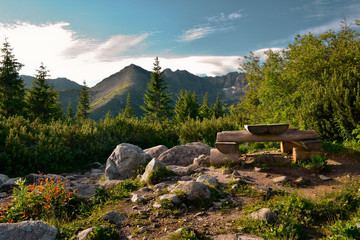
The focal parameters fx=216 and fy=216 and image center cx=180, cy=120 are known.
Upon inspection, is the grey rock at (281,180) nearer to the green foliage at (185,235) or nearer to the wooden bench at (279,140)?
the wooden bench at (279,140)

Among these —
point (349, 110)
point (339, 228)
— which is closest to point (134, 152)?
point (339, 228)

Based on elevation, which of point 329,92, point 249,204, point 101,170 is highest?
point 329,92

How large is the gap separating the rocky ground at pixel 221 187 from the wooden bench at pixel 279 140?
0.44 m

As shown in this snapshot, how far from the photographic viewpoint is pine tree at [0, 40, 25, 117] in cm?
2373

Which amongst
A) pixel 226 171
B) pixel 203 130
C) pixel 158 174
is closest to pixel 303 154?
pixel 226 171

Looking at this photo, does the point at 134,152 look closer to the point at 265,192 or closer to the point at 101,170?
the point at 101,170

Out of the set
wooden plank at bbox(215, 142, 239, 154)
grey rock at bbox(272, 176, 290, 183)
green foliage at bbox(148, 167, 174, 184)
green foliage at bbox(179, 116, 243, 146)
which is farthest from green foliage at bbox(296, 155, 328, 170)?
green foliage at bbox(179, 116, 243, 146)

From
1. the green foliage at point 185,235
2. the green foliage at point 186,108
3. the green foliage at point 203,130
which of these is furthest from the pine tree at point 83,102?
the green foliage at point 185,235

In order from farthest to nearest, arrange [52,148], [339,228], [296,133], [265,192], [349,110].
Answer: [52,148] → [349,110] → [296,133] → [265,192] → [339,228]

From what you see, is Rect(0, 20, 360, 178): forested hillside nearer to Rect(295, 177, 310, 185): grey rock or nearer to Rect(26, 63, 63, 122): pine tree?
Rect(295, 177, 310, 185): grey rock

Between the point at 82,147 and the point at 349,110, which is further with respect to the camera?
the point at 82,147

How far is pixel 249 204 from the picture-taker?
444 centimetres

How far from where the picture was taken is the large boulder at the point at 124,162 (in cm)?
804

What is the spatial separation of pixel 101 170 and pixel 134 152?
3047 millimetres
